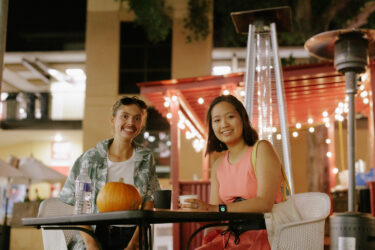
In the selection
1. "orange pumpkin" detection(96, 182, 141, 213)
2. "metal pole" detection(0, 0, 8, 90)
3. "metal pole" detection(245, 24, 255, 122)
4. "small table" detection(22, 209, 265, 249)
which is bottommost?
"small table" detection(22, 209, 265, 249)

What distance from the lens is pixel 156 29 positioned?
13906 millimetres

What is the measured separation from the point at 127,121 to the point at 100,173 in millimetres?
402

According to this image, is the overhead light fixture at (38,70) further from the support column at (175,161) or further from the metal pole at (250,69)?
the metal pole at (250,69)

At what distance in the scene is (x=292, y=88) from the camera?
8883 mm

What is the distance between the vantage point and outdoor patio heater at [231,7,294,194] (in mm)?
5918

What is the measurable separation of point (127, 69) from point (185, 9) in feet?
9.29

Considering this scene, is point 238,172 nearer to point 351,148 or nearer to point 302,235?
point 302,235

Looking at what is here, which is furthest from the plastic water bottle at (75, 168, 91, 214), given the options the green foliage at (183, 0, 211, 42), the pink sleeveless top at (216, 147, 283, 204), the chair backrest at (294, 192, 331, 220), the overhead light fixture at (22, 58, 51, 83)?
the overhead light fixture at (22, 58, 51, 83)

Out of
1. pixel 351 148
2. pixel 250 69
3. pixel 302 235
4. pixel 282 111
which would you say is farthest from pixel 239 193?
pixel 250 69

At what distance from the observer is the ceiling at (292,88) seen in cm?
797

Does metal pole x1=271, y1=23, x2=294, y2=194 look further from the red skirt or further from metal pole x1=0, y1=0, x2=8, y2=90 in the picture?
metal pole x1=0, y1=0, x2=8, y2=90

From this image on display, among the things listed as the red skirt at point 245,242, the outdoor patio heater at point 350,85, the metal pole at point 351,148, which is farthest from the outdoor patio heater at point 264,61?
the red skirt at point 245,242

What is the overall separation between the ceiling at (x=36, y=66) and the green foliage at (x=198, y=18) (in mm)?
5293

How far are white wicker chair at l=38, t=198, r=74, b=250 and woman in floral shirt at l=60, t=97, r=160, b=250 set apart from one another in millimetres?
76
